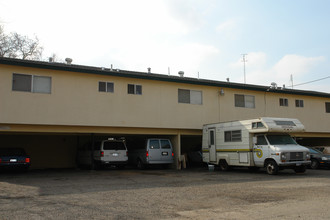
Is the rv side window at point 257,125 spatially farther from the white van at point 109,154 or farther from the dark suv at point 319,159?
the white van at point 109,154

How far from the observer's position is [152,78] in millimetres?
19562

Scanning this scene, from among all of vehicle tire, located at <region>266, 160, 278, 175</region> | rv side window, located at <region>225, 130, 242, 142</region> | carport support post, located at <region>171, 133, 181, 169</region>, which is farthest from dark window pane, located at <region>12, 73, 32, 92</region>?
vehicle tire, located at <region>266, 160, 278, 175</region>

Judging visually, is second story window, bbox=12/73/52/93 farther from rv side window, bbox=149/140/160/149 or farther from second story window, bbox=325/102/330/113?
second story window, bbox=325/102/330/113

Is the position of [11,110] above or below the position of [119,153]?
above

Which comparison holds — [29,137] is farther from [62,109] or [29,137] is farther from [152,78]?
[152,78]

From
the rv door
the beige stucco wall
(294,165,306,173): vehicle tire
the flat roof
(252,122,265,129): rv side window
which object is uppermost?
the flat roof

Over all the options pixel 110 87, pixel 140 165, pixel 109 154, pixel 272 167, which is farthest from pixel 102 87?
pixel 272 167

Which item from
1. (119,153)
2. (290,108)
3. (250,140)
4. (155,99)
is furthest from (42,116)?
(290,108)

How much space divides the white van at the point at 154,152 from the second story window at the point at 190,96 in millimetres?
2698

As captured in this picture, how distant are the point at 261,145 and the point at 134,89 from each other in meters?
7.57

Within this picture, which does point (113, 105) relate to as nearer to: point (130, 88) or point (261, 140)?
point (130, 88)

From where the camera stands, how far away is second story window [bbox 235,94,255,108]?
22777 millimetres

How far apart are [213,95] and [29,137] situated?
507 inches

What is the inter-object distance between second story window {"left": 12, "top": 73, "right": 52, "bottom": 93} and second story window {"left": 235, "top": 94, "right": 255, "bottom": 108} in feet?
39.3
